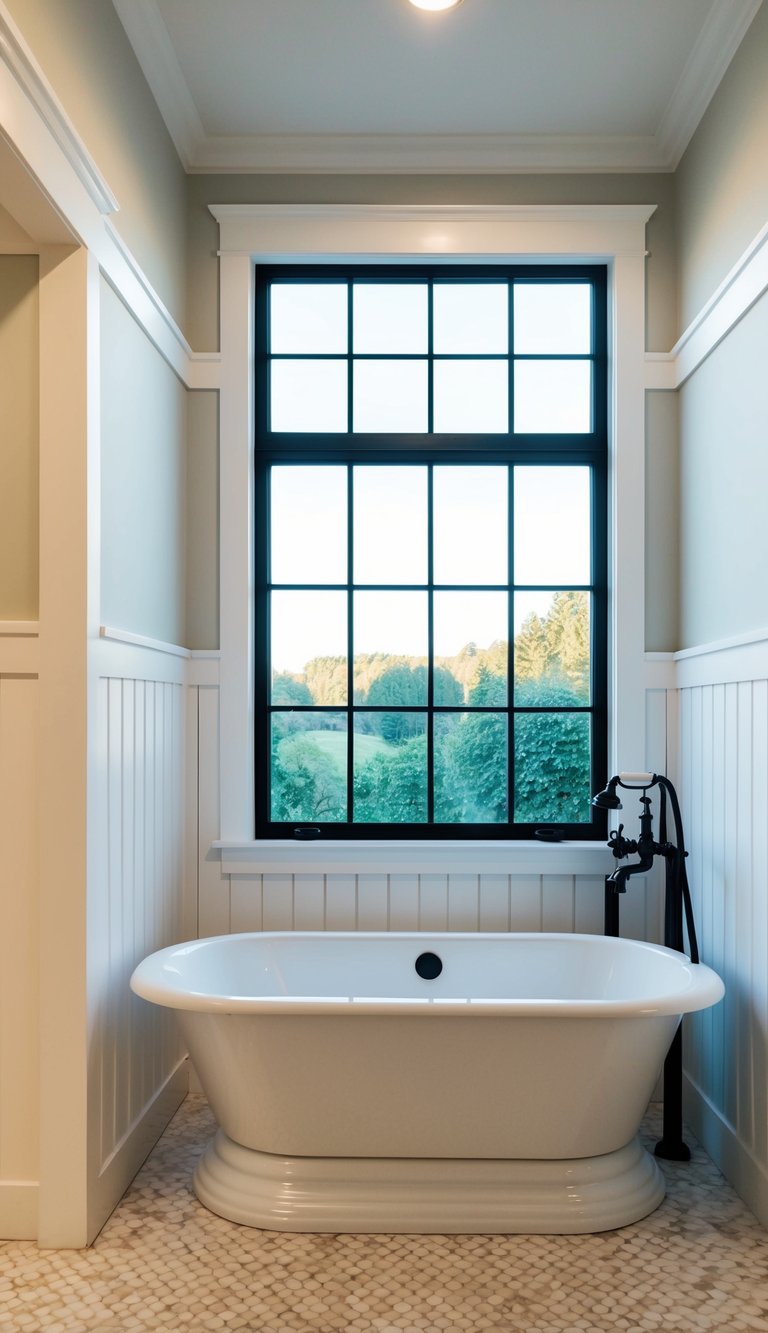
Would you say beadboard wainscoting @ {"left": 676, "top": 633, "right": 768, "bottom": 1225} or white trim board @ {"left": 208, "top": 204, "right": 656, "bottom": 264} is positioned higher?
white trim board @ {"left": 208, "top": 204, "right": 656, "bottom": 264}

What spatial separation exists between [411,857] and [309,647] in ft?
2.38

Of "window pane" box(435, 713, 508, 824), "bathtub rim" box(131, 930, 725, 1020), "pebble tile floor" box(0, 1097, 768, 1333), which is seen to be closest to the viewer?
"pebble tile floor" box(0, 1097, 768, 1333)

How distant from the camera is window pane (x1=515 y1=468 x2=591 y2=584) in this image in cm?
322

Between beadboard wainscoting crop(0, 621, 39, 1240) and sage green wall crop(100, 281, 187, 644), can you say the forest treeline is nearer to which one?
sage green wall crop(100, 281, 187, 644)

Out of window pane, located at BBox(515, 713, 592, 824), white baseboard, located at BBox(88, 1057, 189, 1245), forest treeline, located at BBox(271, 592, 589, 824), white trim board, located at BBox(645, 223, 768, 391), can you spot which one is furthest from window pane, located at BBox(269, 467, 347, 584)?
white baseboard, located at BBox(88, 1057, 189, 1245)

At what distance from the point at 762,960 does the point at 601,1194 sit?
634 mm

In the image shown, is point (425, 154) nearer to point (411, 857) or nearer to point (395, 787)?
point (395, 787)

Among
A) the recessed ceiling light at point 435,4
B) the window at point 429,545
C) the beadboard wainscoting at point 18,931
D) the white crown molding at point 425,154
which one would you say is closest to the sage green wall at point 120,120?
the white crown molding at point 425,154

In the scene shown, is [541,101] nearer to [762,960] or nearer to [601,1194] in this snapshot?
[762,960]

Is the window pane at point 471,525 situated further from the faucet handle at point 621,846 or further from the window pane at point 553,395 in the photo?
the faucet handle at point 621,846

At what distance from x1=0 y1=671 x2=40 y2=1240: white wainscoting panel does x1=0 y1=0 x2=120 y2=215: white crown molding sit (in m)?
1.04

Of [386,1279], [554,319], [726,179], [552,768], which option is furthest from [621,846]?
[726,179]

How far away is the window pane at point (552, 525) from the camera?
3.22m

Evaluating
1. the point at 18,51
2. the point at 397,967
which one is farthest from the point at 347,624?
the point at 18,51
